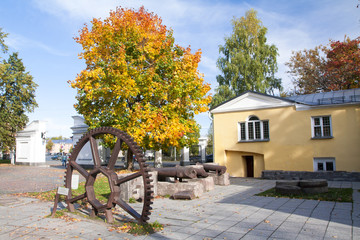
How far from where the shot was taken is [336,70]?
26703mm

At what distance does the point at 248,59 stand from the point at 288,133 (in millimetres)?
14929

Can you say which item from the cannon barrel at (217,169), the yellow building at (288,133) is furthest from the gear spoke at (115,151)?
the yellow building at (288,133)

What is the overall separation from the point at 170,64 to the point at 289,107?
828 cm

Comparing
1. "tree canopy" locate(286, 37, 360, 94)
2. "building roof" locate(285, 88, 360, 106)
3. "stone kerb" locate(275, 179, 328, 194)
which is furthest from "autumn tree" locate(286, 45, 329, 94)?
"stone kerb" locate(275, 179, 328, 194)

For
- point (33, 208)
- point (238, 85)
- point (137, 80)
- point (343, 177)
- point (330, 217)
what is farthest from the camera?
point (238, 85)

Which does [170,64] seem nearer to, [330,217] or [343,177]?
[343,177]

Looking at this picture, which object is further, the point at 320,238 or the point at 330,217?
the point at 330,217

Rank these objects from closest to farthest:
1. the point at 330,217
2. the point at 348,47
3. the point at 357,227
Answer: the point at 357,227
the point at 330,217
the point at 348,47

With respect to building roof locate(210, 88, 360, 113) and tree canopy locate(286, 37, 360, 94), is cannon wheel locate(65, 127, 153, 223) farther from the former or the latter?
tree canopy locate(286, 37, 360, 94)

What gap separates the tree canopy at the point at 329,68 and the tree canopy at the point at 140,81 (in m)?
14.5

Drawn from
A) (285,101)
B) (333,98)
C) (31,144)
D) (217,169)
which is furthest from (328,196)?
(31,144)

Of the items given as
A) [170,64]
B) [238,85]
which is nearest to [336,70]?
[238,85]

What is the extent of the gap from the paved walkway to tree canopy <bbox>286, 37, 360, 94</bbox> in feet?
65.1

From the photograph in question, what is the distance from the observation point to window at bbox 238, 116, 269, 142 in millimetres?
19016
